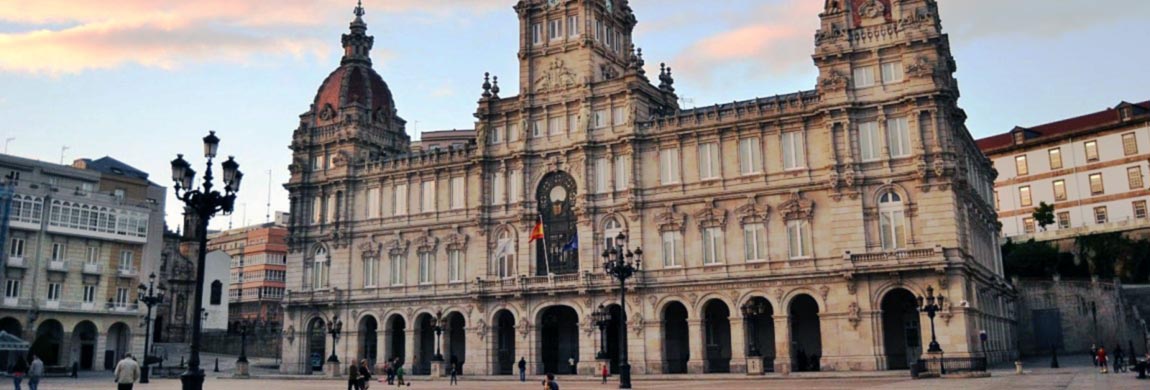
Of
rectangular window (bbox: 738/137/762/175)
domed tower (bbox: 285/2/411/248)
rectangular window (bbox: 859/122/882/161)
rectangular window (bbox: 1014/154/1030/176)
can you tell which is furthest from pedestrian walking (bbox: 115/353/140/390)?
rectangular window (bbox: 1014/154/1030/176)

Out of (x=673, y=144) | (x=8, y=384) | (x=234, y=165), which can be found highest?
(x=673, y=144)

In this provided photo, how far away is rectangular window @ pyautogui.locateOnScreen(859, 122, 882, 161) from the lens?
1969 inches

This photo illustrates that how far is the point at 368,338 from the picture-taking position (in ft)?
219

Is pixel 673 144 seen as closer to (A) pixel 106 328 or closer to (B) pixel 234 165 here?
(B) pixel 234 165

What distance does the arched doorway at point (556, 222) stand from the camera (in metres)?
58.6

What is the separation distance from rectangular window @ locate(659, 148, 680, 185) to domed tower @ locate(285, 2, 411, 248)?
2381 cm

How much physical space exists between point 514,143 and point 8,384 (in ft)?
102

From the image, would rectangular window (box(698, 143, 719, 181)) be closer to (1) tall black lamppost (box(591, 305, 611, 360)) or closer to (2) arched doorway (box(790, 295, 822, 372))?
(2) arched doorway (box(790, 295, 822, 372))

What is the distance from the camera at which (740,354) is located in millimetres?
51438

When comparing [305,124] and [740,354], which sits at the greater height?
[305,124]

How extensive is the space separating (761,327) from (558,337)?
13.3 metres

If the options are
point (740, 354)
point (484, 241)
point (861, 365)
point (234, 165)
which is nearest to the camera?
point (234, 165)

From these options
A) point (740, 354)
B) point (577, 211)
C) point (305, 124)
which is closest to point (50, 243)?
point (305, 124)

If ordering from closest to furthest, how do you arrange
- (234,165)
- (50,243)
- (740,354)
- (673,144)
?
(234,165) → (740,354) → (673,144) → (50,243)
